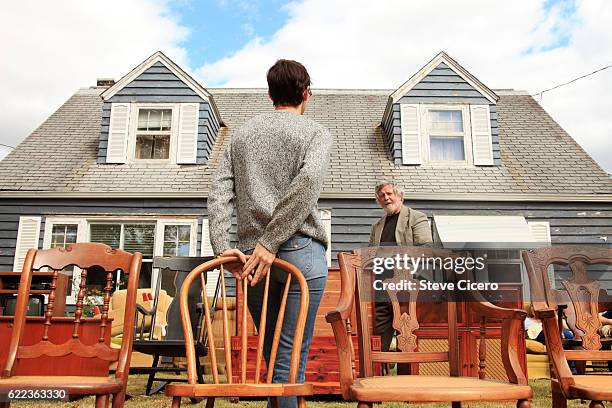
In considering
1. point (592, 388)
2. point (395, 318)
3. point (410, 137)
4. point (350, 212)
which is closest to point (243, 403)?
point (395, 318)

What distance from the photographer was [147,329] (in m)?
6.75

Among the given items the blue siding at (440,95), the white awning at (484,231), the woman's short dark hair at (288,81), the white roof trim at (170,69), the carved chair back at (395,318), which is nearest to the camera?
the woman's short dark hair at (288,81)

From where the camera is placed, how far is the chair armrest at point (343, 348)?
6.43 feet

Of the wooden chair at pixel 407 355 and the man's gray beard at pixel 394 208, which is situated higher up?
the man's gray beard at pixel 394 208

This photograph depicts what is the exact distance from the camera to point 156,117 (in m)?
9.48

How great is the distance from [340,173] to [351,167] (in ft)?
0.90

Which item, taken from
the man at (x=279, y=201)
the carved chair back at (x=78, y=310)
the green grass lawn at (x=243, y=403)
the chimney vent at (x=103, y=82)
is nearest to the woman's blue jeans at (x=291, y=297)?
the man at (x=279, y=201)

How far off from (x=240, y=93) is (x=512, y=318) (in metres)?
10.3

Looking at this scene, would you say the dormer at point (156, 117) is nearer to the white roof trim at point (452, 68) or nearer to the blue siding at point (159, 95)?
the blue siding at point (159, 95)

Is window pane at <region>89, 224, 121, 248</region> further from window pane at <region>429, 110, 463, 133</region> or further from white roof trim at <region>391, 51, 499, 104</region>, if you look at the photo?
window pane at <region>429, 110, 463, 133</region>

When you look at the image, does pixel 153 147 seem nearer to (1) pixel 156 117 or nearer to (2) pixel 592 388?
(1) pixel 156 117

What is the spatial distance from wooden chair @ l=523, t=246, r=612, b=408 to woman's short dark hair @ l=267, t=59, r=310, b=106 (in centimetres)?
122

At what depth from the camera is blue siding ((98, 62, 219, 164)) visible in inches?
366

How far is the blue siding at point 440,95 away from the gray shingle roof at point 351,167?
0.42 metres
